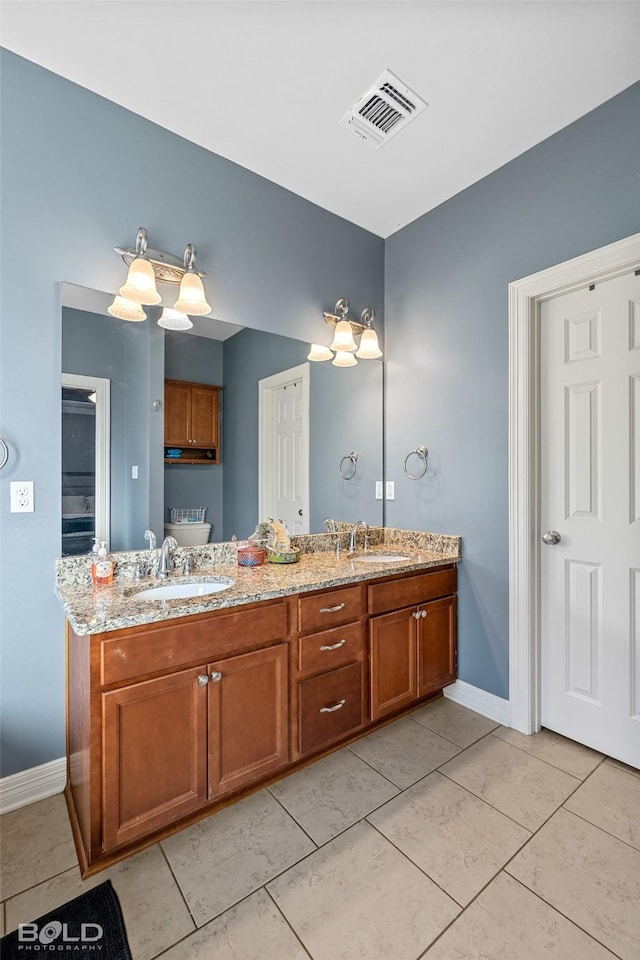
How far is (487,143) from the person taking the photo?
2.14 meters

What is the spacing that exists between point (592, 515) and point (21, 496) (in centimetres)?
241

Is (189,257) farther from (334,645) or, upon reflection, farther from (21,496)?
(334,645)

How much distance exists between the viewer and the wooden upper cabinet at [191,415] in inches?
81.8

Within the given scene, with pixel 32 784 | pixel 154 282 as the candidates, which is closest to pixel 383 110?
pixel 154 282

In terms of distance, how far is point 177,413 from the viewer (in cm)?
210

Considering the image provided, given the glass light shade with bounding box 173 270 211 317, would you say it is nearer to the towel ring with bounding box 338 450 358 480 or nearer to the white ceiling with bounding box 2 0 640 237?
the white ceiling with bounding box 2 0 640 237

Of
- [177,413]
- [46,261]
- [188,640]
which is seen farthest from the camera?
[177,413]

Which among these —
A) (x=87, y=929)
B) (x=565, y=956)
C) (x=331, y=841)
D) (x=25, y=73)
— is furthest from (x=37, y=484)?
(x=565, y=956)

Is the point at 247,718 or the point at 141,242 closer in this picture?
the point at 247,718

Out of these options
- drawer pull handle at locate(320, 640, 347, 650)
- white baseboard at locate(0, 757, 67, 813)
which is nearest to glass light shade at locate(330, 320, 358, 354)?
drawer pull handle at locate(320, 640, 347, 650)

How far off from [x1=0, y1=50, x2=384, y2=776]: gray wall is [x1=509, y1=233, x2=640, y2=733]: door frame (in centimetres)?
167

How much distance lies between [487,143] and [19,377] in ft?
7.70

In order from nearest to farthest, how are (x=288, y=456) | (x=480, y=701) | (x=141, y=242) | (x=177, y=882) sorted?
1. (x=177, y=882)
2. (x=141, y=242)
3. (x=480, y=701)
4. (x=288, y=456)

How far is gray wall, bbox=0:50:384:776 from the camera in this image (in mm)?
→ 1680
